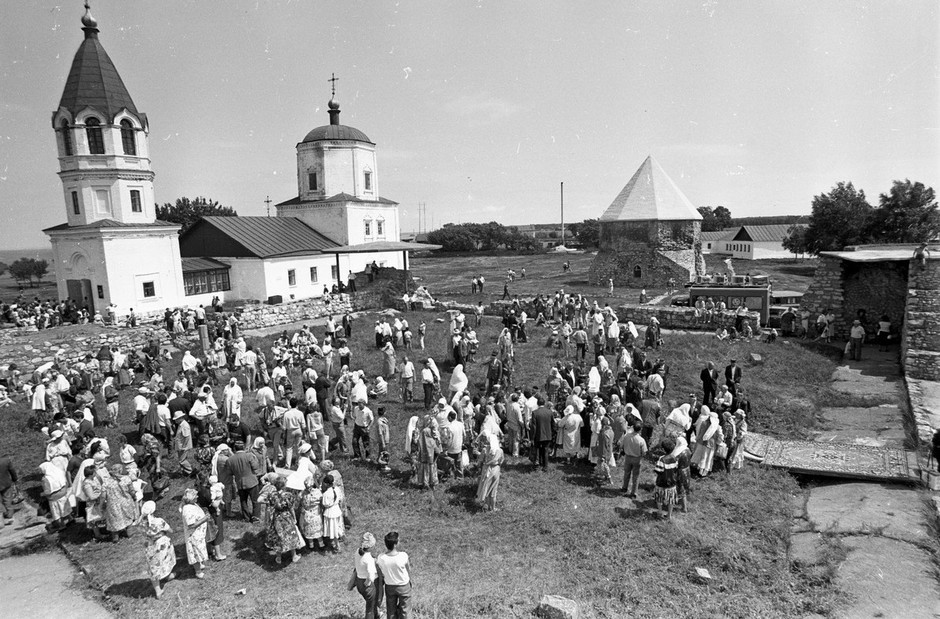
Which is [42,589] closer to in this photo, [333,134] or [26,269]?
[333,134]

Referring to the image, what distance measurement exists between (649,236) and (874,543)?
34.9m

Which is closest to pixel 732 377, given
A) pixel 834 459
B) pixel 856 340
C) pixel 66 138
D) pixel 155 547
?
pixel 834 459

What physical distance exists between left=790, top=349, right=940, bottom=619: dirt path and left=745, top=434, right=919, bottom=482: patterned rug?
239mm

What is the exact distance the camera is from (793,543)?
8.78 m

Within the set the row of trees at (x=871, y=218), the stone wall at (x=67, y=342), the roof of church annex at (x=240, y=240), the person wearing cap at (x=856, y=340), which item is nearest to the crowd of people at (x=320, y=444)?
the stone wall at (x=67, y=342)

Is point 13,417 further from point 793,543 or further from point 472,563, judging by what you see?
point 793,543

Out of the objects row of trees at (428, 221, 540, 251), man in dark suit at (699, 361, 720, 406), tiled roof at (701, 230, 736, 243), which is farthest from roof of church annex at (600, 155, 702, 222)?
row of trees at (428, 221, 540, 251)

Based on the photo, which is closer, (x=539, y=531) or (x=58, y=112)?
(x=539, y=531)

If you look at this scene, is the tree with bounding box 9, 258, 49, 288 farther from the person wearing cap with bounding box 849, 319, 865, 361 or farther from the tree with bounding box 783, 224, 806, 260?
the tree with bounding box 783, 224, 806, 260

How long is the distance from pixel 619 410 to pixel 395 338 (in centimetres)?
1181

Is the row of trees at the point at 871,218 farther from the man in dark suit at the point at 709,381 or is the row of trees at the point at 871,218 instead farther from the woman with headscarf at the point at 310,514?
the woman with headscarf at the point at 310,514

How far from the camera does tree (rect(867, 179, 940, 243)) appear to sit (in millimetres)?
46656

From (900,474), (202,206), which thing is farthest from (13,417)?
(202,206)

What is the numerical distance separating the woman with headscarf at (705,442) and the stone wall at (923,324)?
10106mm
